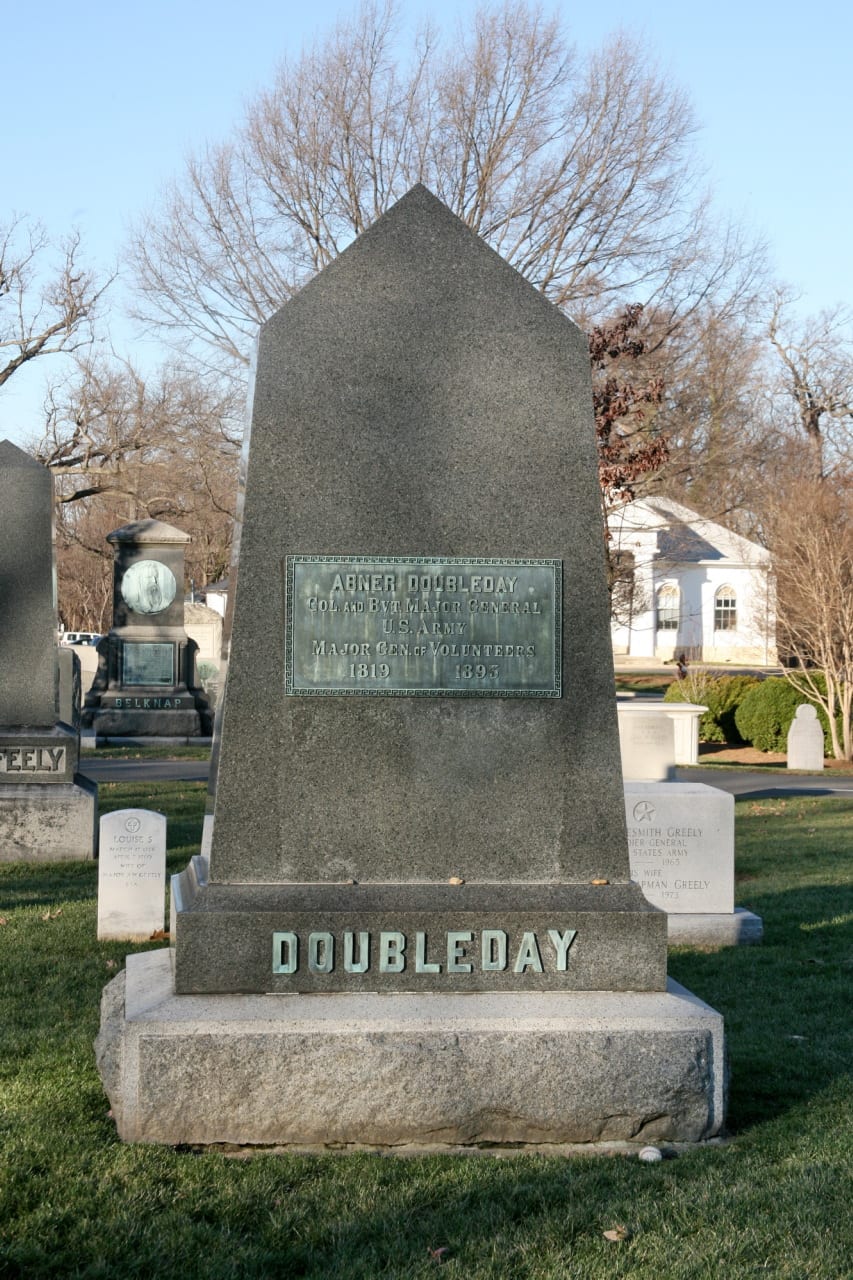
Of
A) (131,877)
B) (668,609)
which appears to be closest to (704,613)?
(668,609)

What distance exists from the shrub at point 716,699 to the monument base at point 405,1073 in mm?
24448

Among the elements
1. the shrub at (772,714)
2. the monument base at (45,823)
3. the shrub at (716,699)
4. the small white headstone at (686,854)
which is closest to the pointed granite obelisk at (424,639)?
the small white headstone at (686,854)

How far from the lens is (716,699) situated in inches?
1147

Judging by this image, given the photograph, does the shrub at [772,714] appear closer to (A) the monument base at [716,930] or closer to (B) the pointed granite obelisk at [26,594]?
(B) the pointed granite obelisk at [26,594]

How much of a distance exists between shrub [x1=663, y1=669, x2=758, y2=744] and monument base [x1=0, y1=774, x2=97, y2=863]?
18926 millimetres

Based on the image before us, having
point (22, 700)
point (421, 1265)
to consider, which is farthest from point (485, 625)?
point (22, 700)

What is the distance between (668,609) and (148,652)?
127 ft

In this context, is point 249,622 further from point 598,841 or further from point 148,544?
point 148,544

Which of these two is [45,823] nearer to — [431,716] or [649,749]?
[649,749]

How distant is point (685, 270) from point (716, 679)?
934cm

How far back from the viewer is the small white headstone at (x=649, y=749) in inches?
489

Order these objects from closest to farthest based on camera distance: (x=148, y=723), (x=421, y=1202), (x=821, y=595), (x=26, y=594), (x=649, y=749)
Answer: (x=421, y=1202) → (x=26, y=594) → (x=649, y=749) → (x=148, y=723) → (x=821, y=595)

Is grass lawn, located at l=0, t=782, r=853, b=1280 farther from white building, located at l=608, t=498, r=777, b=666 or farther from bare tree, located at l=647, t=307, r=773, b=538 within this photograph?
white building, located at l=608, t=498, r=777, b=666

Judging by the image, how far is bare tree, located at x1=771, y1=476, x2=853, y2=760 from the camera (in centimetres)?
2644
